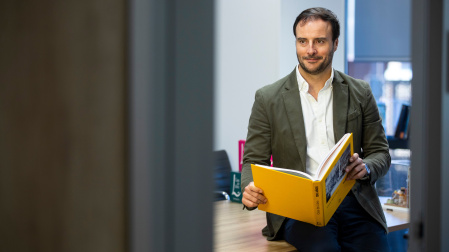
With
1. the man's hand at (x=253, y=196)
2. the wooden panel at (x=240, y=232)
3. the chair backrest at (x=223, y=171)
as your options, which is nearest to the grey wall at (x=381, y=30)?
the chair backrest at (x=223, y=171)

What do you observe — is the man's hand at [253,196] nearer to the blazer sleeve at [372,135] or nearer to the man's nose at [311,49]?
the blazer sleeve at [372,135]

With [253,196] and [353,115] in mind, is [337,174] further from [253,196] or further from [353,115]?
[353,115]

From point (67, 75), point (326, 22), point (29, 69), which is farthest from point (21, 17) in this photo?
point (326, 22)

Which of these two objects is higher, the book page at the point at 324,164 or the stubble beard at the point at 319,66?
the stubble beard at the point at 319,66

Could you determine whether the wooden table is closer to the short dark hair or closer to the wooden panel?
the wooden panel

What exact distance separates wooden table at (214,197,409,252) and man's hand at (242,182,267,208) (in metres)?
0.32

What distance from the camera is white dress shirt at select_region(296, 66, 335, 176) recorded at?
8.19 ft

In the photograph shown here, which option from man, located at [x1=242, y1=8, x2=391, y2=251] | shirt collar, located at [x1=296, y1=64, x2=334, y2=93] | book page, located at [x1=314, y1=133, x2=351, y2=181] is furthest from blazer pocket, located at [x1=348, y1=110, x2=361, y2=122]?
book page, located at [x1=314, y1=133, x2=351, y2=181]

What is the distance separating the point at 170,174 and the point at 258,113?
1654 mm

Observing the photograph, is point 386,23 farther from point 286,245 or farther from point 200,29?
point 200,29

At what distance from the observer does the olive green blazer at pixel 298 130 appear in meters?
2.46

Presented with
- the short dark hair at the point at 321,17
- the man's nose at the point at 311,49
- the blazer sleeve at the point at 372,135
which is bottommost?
the blazer sleeve at the point at 372,135

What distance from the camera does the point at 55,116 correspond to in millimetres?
1234

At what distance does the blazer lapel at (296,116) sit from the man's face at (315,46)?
0.11 metres
